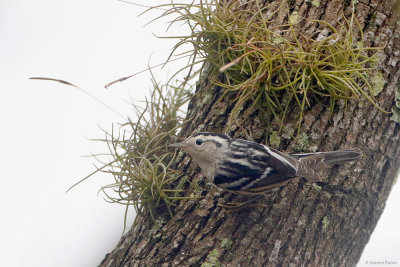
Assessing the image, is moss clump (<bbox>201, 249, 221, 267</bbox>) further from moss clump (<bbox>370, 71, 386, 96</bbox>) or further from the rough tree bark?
moss clump (<bbox>370, 71, 386, 96</bbox>)

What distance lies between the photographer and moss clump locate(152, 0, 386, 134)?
2.04m

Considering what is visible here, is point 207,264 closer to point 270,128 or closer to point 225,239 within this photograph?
point 225,239

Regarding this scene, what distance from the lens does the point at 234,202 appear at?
2102 millimetres

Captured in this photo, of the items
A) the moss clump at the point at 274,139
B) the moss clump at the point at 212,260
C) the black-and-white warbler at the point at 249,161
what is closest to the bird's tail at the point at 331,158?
the black-and-white warbler at the point at 249,161

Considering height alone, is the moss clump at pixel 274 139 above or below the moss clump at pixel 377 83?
above

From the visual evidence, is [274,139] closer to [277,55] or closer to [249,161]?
[249,161]

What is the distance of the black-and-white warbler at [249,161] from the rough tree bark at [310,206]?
66 millimetres

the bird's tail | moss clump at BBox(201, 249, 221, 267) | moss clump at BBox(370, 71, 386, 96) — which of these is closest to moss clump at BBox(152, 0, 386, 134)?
moss clump at BBox(370, 71, 386, 96)

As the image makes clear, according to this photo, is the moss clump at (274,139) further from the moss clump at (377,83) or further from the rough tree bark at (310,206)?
the moss clump at (377,83)

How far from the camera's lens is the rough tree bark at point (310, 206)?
200 centimetres

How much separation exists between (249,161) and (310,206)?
351 mm

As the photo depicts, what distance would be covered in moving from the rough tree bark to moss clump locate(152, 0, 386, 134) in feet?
0.24

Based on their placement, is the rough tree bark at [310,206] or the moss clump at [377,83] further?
the moss clump at [377,83]

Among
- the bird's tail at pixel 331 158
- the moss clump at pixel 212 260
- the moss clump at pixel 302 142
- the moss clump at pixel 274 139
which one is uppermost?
the moss clump at pixel 274 139
